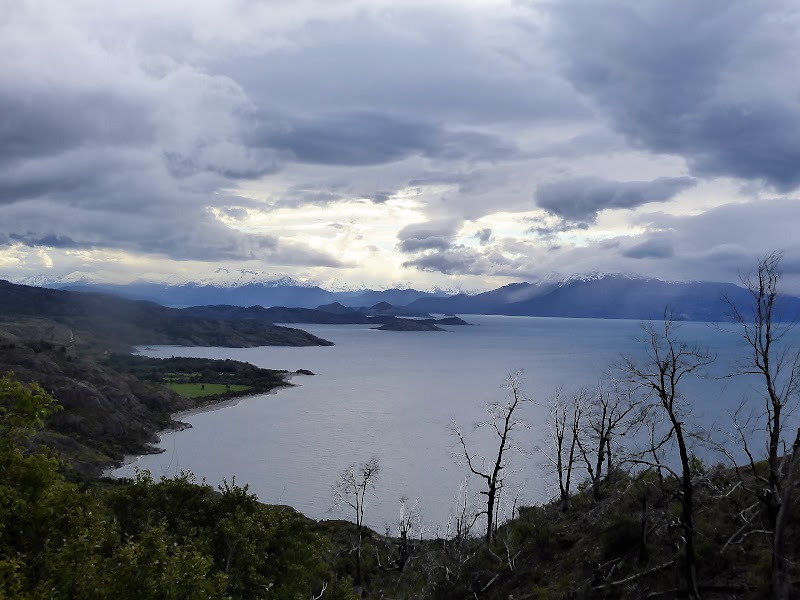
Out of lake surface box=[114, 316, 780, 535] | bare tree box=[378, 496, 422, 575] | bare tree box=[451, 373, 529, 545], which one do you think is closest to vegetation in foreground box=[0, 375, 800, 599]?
bare tree box=[378, 496, 422, 575]

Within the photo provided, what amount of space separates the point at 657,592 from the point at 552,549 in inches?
390

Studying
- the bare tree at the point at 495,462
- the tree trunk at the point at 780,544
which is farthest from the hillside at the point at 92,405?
the tree trunk at the point at 780,544

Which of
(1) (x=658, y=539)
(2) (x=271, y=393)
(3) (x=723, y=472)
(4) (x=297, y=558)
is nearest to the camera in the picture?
(4) (x=297, y=558)

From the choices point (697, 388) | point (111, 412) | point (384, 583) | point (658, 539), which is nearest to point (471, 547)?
point (384, 583)

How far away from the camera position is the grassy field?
153375 mm

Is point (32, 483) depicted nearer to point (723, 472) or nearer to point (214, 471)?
point (723, 472)

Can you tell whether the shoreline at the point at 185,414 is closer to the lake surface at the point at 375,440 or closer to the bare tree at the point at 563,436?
the lake surface at the point at 375,440

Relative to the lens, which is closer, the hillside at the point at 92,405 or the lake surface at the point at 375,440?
the lake surface at the point at 375,440

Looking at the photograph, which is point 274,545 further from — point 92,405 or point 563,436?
point 92,405

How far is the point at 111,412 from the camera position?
10819 cm

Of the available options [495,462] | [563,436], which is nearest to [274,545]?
[563,436]

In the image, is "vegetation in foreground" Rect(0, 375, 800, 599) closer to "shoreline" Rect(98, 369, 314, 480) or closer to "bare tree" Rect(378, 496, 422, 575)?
"bare tree" Rect(378, 496, 422, 575)

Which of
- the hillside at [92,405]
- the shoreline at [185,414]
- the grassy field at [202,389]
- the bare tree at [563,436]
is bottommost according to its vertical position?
the shoreline at [185,414]

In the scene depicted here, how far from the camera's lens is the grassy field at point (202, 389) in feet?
503
